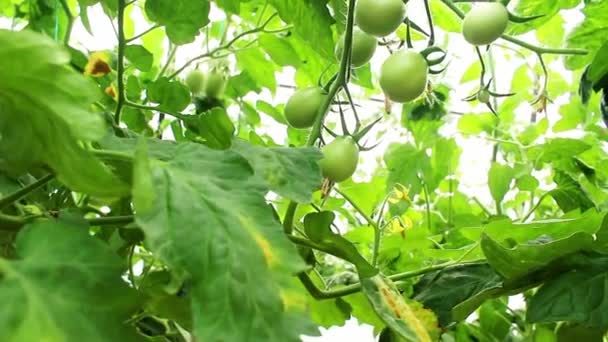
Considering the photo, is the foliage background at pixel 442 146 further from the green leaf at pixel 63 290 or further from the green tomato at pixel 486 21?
the green tomato at pixel 486 21

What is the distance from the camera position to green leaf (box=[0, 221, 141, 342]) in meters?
0.29

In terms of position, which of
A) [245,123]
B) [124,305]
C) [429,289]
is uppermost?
[124,305]

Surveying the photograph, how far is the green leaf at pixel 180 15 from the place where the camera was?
2.21 feet

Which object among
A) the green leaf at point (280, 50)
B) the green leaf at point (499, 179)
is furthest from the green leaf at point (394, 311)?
the green leaf at point (499, 179)

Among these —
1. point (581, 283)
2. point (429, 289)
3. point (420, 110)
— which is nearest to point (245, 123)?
point (420, 110)

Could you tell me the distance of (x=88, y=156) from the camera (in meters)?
0.36

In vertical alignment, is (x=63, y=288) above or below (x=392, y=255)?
above

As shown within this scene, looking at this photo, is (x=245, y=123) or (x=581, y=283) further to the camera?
(x=245, y=123)

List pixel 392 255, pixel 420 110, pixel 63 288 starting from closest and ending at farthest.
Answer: pixel 63 288
pixel 392 255
pixel 420 110

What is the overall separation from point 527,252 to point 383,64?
7.5 inches

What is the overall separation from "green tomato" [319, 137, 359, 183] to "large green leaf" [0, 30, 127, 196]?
0.26m

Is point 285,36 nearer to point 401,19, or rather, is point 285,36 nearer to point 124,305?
point 401,19

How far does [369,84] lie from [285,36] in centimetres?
12

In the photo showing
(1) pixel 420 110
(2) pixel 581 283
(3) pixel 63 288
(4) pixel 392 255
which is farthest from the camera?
(1) pixel 420 110
